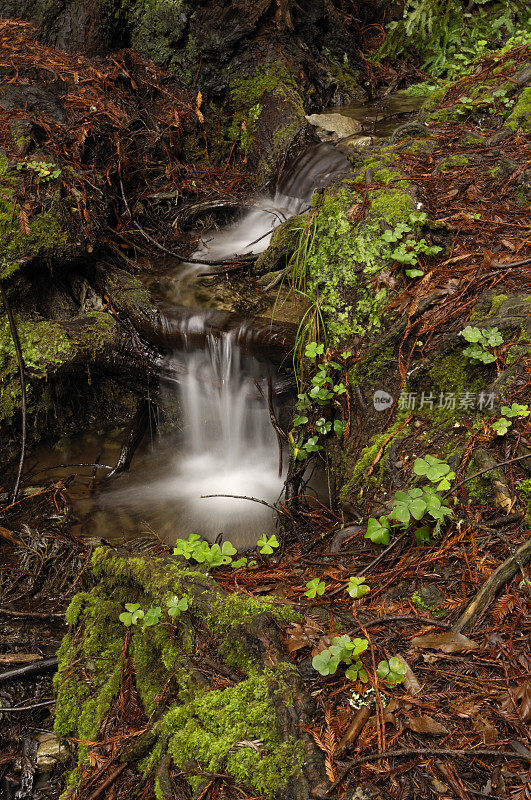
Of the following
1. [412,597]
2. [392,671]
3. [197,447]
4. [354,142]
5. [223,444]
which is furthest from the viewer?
[354,142]

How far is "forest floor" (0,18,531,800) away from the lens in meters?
1.53

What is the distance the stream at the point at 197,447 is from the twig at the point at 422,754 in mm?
2213

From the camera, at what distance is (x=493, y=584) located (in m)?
1.87

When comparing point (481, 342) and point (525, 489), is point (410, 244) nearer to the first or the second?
point (481, 342)

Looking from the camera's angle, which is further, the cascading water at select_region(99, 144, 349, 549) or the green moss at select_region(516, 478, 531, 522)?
the cascading water at select_region(99, 144, 349, 549)

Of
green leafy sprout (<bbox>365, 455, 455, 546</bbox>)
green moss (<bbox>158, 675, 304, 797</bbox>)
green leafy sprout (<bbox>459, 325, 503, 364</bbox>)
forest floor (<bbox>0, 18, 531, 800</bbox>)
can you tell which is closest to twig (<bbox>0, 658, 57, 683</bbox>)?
forest floor (<bbox>0, 18, 531, 800</bbox>)

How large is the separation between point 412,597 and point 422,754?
63 cm

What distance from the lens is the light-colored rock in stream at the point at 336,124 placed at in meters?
6.64

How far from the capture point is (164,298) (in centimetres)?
473

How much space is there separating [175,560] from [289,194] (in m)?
4.47

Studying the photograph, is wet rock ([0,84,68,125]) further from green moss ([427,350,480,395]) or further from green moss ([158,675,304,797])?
green moss ([158,675,304,797])

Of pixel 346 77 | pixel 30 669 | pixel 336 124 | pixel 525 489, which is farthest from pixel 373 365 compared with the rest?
pixel 346 77

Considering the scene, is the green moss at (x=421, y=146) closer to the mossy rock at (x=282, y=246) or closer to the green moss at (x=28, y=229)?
the mossy rock at (x=282, y=246)

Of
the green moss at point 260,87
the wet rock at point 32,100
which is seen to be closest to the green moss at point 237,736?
the wet rock at point 32,100
